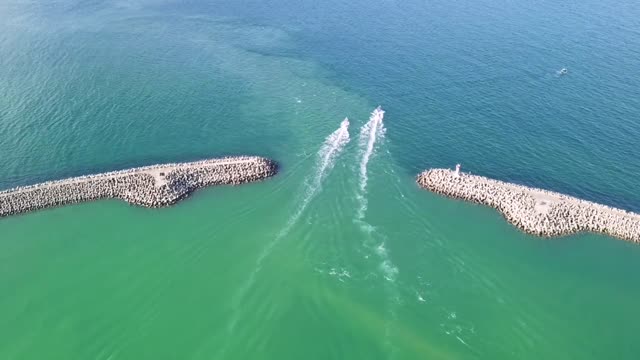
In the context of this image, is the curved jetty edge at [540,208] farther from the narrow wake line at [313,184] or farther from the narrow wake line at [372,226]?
the narrow wake line at [313,184]

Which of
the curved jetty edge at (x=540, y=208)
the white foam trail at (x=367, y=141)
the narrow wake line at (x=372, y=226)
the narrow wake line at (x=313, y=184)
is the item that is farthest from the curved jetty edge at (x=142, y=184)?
the curved jetty edge at (x=540, y=208)

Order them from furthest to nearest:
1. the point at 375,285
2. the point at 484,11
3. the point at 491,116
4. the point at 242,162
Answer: the point at 484,11 < the point at 491,116 < the point at 242,162 < the point at 375,285

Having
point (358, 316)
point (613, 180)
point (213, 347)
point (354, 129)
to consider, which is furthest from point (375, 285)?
point (613, 180)

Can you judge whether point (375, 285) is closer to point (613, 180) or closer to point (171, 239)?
point (171, 239)

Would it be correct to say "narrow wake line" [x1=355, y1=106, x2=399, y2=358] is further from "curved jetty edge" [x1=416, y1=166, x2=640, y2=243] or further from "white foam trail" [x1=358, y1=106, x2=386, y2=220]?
"curved jetty edge" [x1=416, y1=166, x2=640, y2=243]

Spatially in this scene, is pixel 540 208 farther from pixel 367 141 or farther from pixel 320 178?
pixel 320 178

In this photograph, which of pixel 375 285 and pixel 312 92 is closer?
pixel 375 285

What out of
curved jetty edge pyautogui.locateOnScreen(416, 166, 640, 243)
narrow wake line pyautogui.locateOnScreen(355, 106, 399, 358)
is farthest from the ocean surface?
curved jetty edge pyautogui.locateOnScreen(416, 166, 640, 243)
